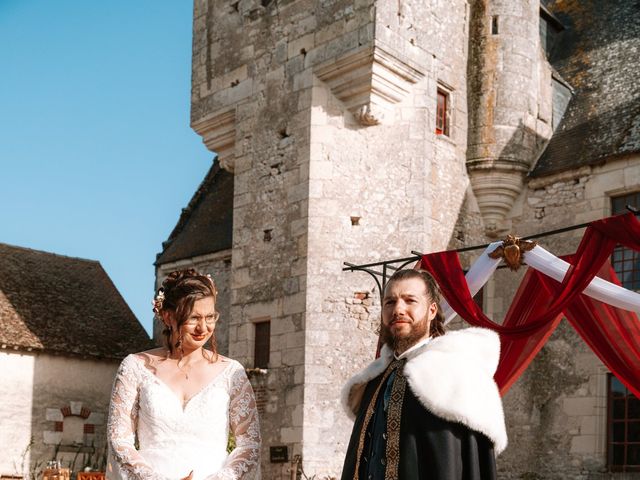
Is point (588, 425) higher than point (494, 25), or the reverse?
point (494, 25)

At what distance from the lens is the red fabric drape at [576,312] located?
8117 mm

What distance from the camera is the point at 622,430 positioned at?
12.2m

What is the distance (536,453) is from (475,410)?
33.0 feet

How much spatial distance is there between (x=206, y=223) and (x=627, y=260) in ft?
28.5

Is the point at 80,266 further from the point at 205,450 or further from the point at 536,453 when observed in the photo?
the point at 205,450

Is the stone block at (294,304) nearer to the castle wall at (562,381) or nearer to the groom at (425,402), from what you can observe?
the castle wall at (562,381)

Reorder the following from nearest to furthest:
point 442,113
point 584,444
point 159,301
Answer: point 159,301 → point 584,444 → point 442,113

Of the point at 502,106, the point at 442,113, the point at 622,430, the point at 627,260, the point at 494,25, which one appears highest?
the point at 494,25

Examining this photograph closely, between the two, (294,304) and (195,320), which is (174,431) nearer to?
(195,320)

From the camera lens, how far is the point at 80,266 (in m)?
19.9

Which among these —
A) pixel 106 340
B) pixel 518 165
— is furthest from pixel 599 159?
pixel 106 340

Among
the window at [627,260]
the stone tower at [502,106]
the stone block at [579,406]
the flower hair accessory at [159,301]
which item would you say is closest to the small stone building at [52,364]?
the stone tower at [502,106]

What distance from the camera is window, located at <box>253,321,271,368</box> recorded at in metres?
13.2

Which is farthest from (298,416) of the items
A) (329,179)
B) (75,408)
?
(75,408)
